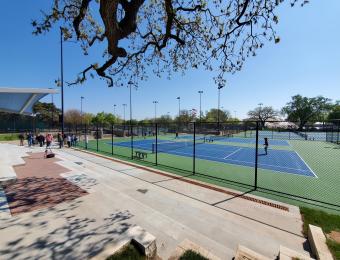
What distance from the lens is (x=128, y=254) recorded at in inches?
162

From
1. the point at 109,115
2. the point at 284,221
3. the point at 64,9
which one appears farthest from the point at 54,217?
the point at 109,115

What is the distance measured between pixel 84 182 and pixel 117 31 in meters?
7.05

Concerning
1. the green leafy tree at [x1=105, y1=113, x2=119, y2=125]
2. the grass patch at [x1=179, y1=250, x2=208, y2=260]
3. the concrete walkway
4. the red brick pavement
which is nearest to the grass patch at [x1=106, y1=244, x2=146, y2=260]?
the concrete walkway

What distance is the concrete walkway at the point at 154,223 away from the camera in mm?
4730

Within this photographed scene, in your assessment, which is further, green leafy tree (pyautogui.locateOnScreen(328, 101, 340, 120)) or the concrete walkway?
green leafy tree (pyautogui.locateOnScreen(328, 101, 340, 120))

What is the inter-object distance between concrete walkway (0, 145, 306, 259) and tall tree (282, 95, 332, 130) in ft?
410

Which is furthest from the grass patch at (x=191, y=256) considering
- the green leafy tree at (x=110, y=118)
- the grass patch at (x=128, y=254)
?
the green leafy tree at (x=110, y=118)

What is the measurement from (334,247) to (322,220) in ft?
6.17

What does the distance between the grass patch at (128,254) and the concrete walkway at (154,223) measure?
16.5 inches

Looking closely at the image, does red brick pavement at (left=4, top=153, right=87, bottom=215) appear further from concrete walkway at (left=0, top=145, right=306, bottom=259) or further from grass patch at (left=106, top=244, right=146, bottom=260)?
grass patch at (left=106, top=244, right=146, bottom=260)

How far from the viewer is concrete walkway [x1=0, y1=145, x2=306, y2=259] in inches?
186

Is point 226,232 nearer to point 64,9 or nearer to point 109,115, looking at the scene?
point 64,9

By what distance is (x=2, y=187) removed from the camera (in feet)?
29.1

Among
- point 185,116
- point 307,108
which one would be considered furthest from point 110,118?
point 307,108
